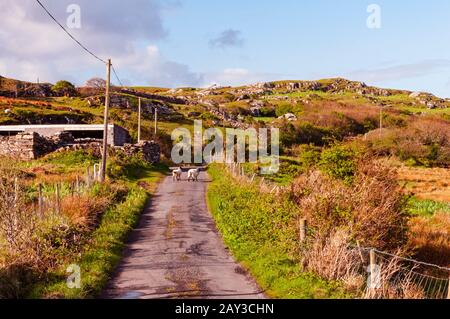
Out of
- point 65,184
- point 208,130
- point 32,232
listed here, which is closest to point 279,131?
point 208,130

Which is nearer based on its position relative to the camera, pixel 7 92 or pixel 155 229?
pixel 155 229

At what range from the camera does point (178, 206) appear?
2661 cm

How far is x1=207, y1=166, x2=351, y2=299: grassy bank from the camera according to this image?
12.5 metres

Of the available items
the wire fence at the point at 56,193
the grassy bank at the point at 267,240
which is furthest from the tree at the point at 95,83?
the grassy bank at the point at 267,240

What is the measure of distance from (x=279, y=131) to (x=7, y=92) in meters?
42.2

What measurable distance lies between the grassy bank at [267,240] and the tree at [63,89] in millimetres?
64911

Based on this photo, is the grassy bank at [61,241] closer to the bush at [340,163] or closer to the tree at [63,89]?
the bush at [340,163]

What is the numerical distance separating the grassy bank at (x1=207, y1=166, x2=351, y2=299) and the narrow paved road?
0.46 metres

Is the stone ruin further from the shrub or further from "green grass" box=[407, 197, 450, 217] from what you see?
the shrub

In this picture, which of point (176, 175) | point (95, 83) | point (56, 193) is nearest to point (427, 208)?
point (176, 175)

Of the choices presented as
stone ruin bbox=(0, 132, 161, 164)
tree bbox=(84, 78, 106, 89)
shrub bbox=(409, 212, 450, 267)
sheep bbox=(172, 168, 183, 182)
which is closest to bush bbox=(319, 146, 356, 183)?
shrub bbox=(409, 212, 450, 267)

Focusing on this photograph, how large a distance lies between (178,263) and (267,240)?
3.55m

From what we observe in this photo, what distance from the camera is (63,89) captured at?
87.6 m
